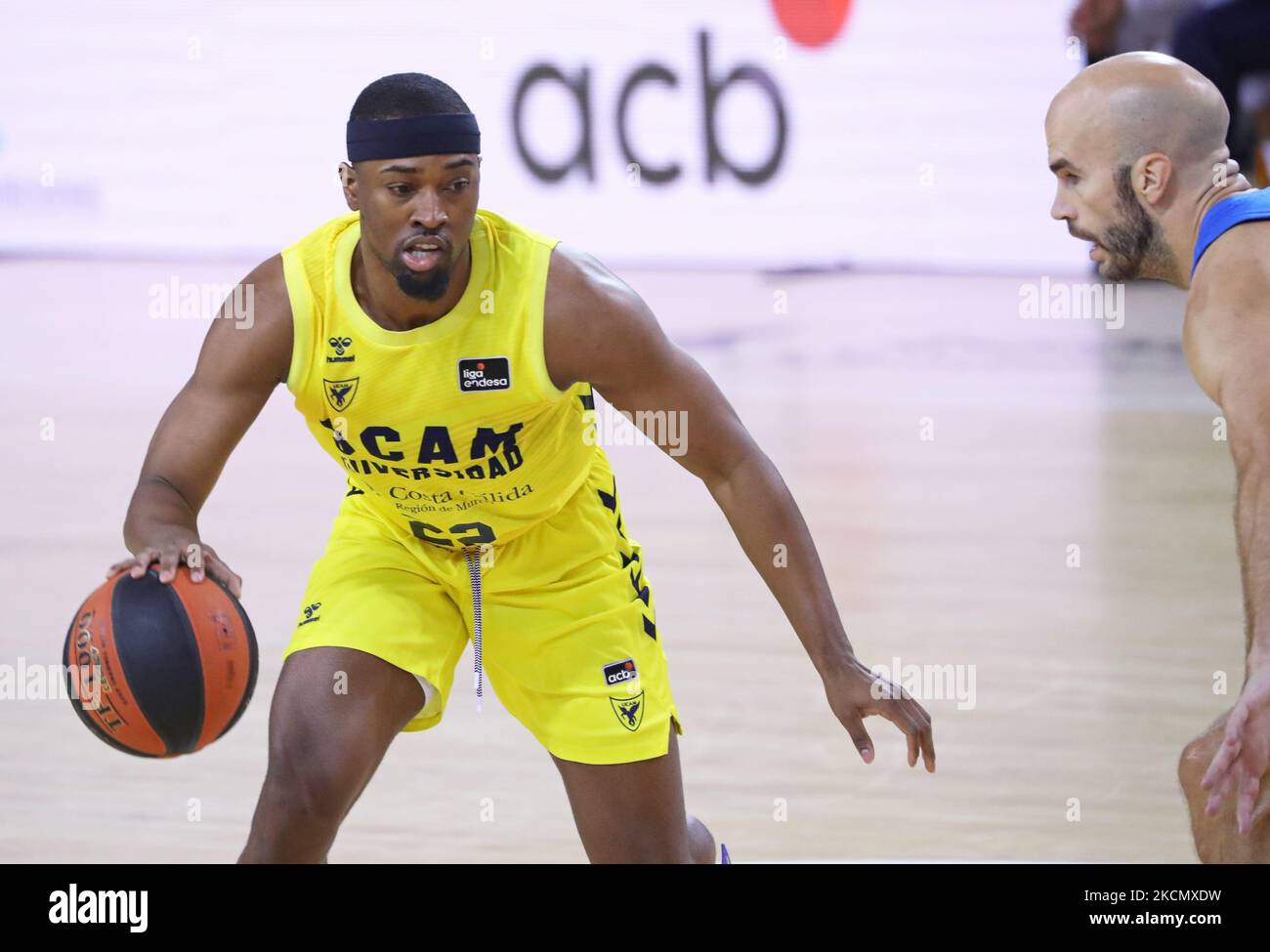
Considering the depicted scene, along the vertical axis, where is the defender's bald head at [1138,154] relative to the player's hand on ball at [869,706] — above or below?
above

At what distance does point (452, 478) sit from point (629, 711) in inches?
24.5

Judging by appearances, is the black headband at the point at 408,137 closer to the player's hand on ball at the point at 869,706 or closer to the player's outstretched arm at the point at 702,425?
the player's outstretched arm at the point at 702,425

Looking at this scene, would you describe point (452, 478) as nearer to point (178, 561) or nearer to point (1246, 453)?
point (178, 561)

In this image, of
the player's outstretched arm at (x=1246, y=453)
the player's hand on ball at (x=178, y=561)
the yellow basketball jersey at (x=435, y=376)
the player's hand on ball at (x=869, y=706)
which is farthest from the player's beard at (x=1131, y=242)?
the player's hand on ball at (x=178, y=561)

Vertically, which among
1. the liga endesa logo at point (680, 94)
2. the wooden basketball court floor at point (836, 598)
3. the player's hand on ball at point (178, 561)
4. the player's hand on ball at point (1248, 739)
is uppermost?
the liga endesa logo at point (680, 94)

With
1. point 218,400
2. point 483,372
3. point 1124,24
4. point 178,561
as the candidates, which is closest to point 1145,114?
point 483,372

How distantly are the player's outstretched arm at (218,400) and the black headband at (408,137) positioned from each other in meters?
0.34

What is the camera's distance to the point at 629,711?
3717mm

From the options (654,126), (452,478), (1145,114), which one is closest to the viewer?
(1145,114)

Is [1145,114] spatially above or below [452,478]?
above

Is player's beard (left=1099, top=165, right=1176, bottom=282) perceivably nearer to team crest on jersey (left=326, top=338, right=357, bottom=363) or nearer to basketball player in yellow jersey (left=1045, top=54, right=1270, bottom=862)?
basketball player in yellow jersey (left=1045, top=54, right=1270, bottom=862)

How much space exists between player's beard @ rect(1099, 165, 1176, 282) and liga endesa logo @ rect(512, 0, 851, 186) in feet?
34.0

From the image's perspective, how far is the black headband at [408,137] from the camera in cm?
339
